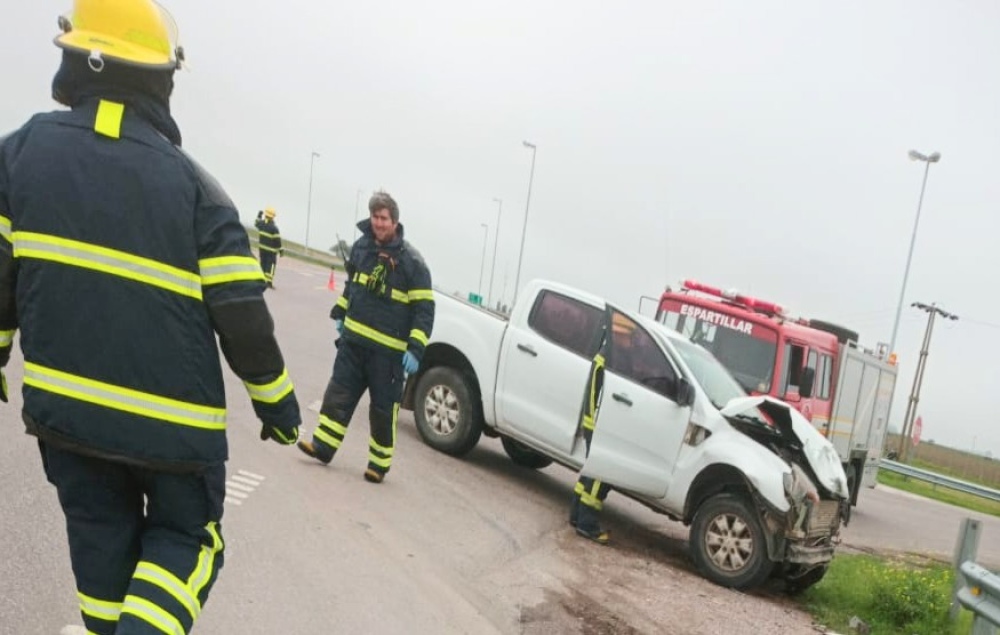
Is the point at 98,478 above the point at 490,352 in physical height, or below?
above

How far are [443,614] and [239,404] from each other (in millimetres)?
4002

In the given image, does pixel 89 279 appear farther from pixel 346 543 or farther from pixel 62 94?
pixel 346 543

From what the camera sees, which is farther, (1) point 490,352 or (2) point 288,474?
(1) point 490,352

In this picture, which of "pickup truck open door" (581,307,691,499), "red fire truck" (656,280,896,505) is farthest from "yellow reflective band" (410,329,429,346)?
"red fire truck" (656,280,896,505)

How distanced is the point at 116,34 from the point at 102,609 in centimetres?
155

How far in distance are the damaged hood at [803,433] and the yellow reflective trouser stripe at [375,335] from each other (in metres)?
2.60

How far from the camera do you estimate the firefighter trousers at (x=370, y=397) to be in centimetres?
651

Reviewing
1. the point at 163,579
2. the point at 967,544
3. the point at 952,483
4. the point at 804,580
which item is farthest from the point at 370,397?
the point at 952,483

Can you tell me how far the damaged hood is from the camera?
660 cm

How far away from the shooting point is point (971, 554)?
6.48 meters

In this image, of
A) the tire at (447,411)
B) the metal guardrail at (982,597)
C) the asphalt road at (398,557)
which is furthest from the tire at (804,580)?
the tire at (447,411)

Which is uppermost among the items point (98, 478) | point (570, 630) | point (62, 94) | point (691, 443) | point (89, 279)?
point (62, 94)

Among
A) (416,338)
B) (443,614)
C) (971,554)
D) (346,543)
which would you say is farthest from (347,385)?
(971,554)

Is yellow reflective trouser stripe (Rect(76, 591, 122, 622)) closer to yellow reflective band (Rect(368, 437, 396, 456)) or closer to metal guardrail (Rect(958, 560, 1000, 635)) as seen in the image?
metal guardrail (Rect(958, 560, 1000, 635))
